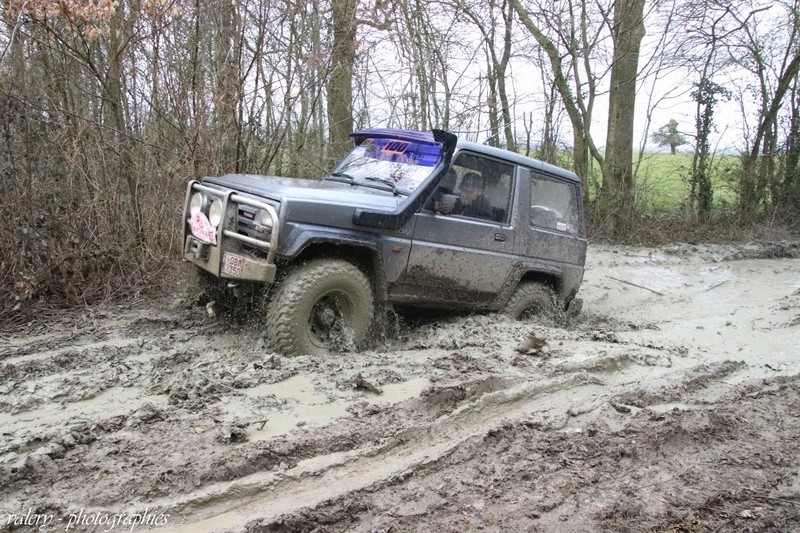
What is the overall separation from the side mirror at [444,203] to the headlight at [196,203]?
70.8 inches

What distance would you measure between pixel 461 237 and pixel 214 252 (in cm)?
201

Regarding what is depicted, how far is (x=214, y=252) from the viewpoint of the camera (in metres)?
4.56

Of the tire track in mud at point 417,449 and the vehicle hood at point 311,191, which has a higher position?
the vehicle hood at point 311,191

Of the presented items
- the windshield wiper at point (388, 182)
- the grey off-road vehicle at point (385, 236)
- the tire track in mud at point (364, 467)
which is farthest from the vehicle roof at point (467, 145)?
the tire track in mud at point (364, 467)

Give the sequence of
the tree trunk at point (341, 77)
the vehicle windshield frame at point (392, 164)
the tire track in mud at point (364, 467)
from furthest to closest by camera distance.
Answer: the tree trunk at point (341, 77)
the vehicle windshield frame at point (392, 164)
the tire track in mud at point (364, 467)

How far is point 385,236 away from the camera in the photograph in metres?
4.88

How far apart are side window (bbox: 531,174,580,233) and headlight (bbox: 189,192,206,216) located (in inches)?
116

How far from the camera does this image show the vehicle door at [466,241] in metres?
5.14

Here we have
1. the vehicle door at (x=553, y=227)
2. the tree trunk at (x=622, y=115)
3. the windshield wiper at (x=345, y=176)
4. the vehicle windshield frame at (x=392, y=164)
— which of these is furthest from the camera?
the tree trunk at (x=622, y=115)

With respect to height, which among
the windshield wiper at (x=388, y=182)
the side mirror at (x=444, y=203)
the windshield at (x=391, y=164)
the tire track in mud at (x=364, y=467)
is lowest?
the tire track in mud at (x=364, y=467)

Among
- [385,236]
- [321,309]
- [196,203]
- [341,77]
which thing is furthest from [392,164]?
[341,77]

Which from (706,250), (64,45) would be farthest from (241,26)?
(706,250)

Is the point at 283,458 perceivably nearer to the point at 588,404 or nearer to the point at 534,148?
the point at 588,404

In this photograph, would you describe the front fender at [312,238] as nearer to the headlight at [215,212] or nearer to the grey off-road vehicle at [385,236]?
the grey off-road vehicle at [385,236]
